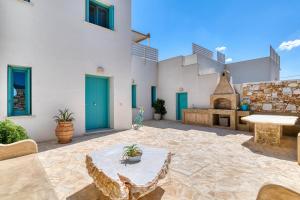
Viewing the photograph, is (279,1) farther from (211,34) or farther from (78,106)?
(78,106)

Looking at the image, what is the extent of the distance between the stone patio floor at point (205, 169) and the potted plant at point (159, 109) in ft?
18.7

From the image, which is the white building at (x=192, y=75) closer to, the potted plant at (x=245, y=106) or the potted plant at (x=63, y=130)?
the potted plant at (x=245, y=106)

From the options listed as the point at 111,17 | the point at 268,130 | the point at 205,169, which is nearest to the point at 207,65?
the point at 268,130

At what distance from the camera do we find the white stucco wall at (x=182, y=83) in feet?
28.4

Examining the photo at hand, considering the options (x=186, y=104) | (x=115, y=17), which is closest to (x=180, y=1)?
(x=115, y=17)

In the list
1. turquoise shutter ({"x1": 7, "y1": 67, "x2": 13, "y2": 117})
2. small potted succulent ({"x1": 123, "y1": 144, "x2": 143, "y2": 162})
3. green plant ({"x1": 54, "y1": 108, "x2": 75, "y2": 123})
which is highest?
turquoise shutter ({"x1": 7, "y1": 67, "x2": 13, "y2": 117})

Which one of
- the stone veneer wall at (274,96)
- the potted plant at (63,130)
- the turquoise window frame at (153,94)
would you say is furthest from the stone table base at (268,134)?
the turquoise window frame at (153,94)

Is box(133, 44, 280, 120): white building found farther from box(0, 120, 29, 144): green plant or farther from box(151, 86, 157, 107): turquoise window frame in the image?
box(0, 120, 29, 144): green plant

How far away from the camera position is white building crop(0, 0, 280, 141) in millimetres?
4512

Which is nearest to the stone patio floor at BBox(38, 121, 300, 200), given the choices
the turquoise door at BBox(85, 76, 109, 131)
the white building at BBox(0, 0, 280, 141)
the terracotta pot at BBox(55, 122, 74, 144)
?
the terracotta pot at BBox(55, 122, 74, 144)

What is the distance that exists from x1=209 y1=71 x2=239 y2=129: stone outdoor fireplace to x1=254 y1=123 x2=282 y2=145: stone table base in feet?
7.32

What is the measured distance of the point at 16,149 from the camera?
2982 millimetres

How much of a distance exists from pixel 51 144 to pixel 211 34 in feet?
31.6

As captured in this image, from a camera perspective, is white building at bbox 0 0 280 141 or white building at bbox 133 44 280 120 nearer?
white building at bbox 0 0 280 141
